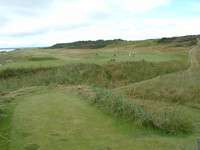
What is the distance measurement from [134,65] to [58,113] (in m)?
15.7

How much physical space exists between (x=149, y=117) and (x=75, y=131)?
2182 millimetres

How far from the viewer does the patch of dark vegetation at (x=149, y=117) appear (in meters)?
7.08

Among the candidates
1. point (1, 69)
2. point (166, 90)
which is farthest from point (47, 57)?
point (166, 90)

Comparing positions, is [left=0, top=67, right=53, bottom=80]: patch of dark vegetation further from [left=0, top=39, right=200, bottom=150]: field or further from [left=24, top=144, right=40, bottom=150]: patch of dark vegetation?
[left=24, top=144, right=40, bottom=150]: patch of dark vegetation

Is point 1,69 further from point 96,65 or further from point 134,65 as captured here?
point 134,65

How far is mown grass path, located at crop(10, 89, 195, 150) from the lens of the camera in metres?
5.60

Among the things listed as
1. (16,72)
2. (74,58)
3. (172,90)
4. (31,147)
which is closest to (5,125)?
(31,147)

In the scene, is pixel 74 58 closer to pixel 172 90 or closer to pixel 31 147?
pixel 172 90

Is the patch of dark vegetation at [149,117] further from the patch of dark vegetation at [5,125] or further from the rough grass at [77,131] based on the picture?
the patch of dark vegetation at [5,125]

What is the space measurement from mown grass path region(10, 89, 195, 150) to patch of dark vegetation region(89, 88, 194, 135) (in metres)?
0.28

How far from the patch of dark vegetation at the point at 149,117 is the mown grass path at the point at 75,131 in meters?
0.28

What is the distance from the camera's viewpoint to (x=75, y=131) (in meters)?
6.38

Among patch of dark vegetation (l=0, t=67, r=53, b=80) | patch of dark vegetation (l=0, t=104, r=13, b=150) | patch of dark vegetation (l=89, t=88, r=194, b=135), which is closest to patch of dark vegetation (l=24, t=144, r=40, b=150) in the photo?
patch of dark vegetation (l=0, t=104, r=13, b=150)

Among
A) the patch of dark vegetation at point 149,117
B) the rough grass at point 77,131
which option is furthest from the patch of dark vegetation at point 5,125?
the patch of dark vegetation at point 149,117
